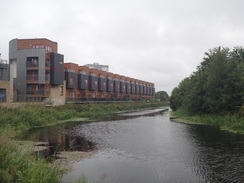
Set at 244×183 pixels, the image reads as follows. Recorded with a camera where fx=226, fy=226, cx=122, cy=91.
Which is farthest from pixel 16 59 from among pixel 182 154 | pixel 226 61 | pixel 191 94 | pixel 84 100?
pixel 182 154

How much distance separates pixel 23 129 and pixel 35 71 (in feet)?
74.8

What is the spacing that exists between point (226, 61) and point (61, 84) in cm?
3036

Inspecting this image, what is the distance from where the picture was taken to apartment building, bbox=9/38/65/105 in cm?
4222

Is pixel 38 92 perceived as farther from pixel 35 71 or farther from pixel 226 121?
pixel 226 121

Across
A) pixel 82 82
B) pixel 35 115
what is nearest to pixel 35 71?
pixel 82 82

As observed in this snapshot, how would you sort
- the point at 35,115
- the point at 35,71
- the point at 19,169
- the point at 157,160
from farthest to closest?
the point at 35,71, the point at 35,115, the point at 157,160, the point at 19,169

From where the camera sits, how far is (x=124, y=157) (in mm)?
12844

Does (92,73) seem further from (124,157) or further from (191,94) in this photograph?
(124,157)

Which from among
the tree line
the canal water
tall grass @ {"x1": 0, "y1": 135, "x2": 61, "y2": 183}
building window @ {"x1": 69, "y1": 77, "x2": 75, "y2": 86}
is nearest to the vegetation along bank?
the tree line

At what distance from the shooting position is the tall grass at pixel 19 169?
6832 mm

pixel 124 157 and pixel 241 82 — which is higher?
pixel 241 82

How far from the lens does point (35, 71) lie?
43.2m

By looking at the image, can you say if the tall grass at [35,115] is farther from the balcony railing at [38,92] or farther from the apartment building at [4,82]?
the balcony railing at [38,92]

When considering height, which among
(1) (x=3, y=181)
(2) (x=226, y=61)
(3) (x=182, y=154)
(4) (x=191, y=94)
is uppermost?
(2) (x=226, y=61)
